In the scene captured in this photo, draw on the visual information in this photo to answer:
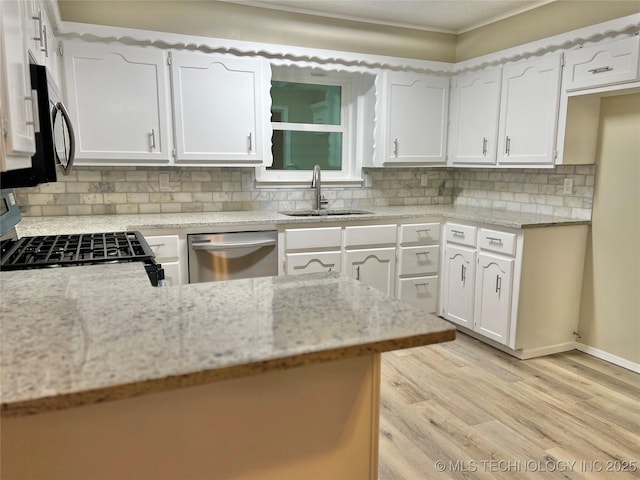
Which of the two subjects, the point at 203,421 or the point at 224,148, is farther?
the point at 224,148

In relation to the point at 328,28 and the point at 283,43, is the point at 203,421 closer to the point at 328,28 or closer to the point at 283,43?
the point at 283,43

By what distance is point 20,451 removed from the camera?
0.75 m

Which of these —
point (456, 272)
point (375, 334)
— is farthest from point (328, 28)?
point (375, 334)

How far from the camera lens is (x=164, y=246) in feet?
9.11

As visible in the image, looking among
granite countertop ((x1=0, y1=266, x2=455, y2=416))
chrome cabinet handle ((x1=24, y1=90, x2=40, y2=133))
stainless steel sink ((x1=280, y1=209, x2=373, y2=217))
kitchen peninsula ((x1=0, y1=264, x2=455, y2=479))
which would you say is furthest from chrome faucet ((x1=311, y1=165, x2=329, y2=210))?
kitchen peninsula ((x1=0, y1=264, x2=455, y2=479))

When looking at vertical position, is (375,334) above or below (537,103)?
below

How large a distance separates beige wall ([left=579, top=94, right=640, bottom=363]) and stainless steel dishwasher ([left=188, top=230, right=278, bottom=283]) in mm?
2168

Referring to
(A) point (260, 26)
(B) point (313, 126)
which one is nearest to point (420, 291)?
(B) point (313, 126)

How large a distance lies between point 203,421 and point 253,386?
0.36 feet

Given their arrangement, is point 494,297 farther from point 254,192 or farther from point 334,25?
point 334,25

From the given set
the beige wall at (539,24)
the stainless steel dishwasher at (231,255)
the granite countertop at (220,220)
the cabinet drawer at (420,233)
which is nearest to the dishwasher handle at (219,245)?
the stainless steel dishwasher at (231,255)

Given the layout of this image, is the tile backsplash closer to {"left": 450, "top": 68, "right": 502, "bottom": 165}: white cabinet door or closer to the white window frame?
the white window frame

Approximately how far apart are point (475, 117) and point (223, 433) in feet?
10.9

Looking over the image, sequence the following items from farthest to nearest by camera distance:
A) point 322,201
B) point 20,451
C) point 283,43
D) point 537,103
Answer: point 322,201
point 283,43
point 537,103
point 20,451
